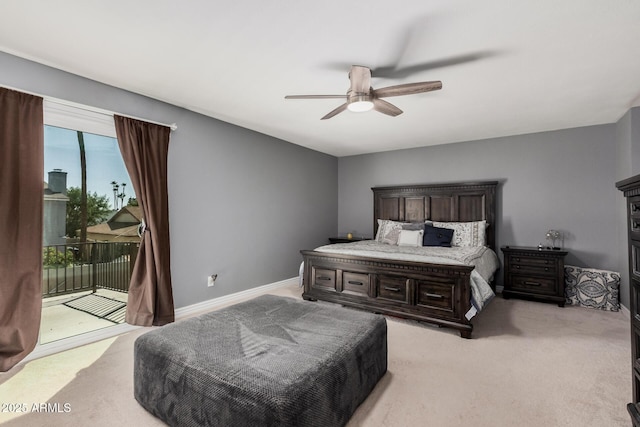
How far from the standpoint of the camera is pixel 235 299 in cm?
410

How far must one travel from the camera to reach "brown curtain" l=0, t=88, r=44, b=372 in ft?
7.51

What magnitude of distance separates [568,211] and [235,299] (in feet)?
15.7

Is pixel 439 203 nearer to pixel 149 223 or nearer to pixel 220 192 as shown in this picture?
pixel 220 192

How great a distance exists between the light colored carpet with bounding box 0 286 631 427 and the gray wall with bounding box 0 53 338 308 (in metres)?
1.13

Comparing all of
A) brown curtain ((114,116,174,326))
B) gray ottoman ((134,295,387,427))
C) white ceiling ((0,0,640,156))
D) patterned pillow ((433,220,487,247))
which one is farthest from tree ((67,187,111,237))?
patterned pillow ((433,220,487,247))

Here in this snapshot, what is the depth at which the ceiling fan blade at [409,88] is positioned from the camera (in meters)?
2.28

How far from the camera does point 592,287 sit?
3805 millimetres

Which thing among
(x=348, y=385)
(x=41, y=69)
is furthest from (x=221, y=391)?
(x=41, y=69)

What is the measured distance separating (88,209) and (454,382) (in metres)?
3.51

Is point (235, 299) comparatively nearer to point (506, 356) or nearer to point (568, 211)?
point (506, 356)

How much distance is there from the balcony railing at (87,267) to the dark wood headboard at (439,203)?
13.0 ft

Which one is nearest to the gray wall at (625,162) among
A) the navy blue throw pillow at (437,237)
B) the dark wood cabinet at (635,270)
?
the navy blue throw pillow at (437,237)

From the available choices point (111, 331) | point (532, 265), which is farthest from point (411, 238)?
point (111, 331)

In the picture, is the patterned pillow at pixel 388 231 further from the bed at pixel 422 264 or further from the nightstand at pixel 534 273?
the nightstand at pixel 534 273
